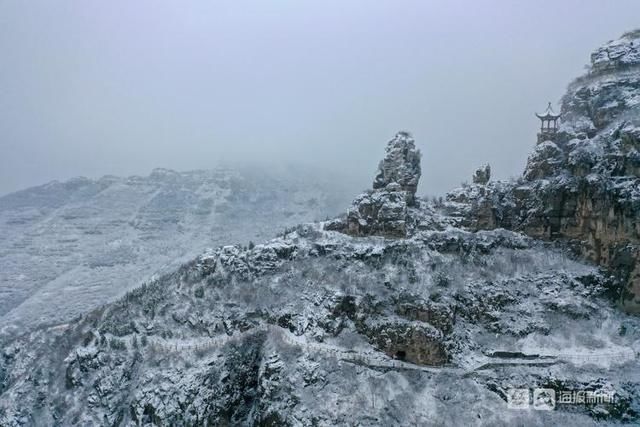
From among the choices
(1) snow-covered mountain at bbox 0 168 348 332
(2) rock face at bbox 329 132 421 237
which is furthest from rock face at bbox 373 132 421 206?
(1) snow-covered mountain at bbox 0 168 348 332

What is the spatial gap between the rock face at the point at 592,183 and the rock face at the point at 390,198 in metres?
7.33

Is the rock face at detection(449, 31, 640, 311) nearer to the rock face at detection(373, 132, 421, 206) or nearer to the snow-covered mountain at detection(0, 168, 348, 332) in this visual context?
the rock face at detection(373, 132, 421, 206)

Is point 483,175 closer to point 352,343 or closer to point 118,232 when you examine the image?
point 352,343

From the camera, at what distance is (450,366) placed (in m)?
61.9

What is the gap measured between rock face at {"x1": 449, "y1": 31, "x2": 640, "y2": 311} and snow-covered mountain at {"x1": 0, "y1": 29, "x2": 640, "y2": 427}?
0.25 metres

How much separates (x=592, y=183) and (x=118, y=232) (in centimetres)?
13306

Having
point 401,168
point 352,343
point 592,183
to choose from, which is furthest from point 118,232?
point 592,183

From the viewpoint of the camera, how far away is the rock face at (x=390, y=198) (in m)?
75.4

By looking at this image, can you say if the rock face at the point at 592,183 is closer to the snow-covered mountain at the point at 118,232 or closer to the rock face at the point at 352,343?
the rock face at the point at 352,343

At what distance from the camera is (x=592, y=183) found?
69.9 m

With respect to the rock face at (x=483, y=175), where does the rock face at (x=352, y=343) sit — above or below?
below

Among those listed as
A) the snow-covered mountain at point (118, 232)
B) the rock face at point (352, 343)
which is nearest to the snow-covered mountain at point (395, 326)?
the rock face at point (352, 343)

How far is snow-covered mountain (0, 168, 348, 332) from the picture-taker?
416 feet

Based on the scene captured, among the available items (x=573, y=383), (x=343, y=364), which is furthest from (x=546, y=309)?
(x=343, y=364)
